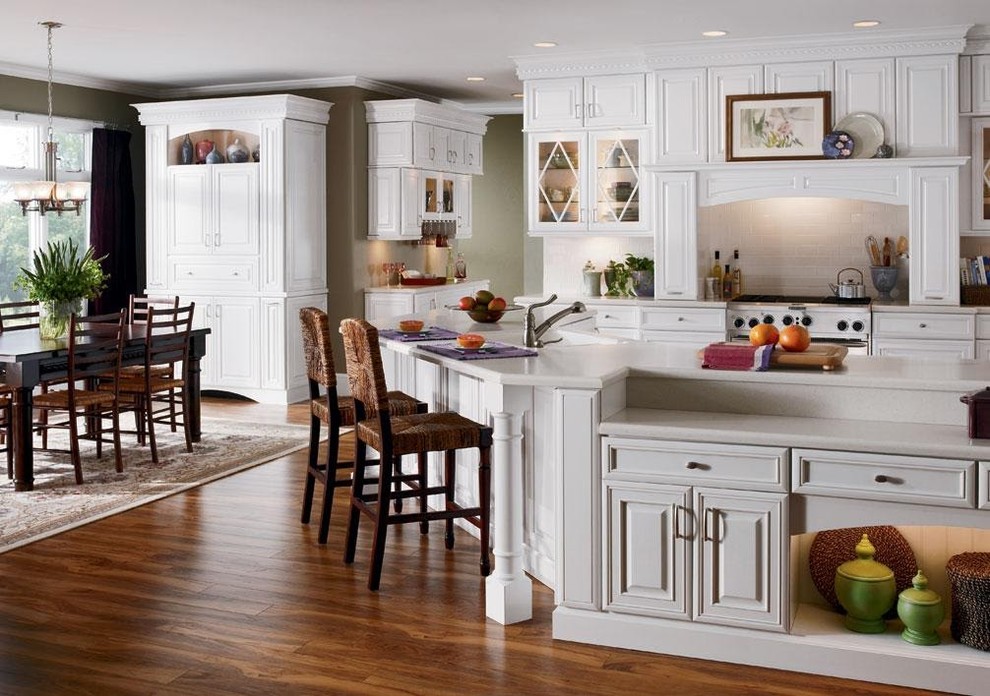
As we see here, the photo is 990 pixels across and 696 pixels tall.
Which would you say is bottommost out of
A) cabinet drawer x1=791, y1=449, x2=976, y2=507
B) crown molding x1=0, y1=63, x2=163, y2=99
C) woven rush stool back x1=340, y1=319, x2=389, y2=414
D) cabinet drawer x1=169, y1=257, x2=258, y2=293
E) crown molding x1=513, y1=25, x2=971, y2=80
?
cabinet drawer x1=791, y1=449, x2=976, y2=507

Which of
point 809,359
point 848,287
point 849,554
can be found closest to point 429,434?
point 809,359

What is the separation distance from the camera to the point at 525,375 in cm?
385

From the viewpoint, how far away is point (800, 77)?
23.9ft

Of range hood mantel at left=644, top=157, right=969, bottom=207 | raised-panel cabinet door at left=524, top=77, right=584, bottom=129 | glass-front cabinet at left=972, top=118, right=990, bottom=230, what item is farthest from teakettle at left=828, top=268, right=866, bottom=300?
raised-panel cabinet door at left=524, top=77, right=584, bottom=129

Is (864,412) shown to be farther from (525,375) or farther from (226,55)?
(226,55)

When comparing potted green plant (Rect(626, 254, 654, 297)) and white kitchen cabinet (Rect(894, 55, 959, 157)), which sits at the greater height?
white kitchen cabinet (Rect(894, 55, 959, 157))

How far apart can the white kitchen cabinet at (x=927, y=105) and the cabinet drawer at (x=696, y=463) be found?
4.29m

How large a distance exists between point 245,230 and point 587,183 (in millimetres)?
2810

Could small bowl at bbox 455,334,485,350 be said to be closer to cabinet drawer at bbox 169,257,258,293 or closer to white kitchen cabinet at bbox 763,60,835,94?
white kitchen cabinet at bbox 763,60,835,94

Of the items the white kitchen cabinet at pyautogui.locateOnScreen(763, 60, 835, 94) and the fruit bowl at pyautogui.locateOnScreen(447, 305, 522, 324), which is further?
the white kitchen cabinet at pyautogui.locateOnScreen(763, 60, 835, 94)

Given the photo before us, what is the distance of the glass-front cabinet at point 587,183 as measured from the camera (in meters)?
7.90

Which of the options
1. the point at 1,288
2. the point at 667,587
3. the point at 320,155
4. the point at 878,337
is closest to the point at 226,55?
the point at 320,155

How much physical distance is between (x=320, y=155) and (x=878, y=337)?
4614 millimetres

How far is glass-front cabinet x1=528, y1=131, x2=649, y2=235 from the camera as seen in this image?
7.90 m
